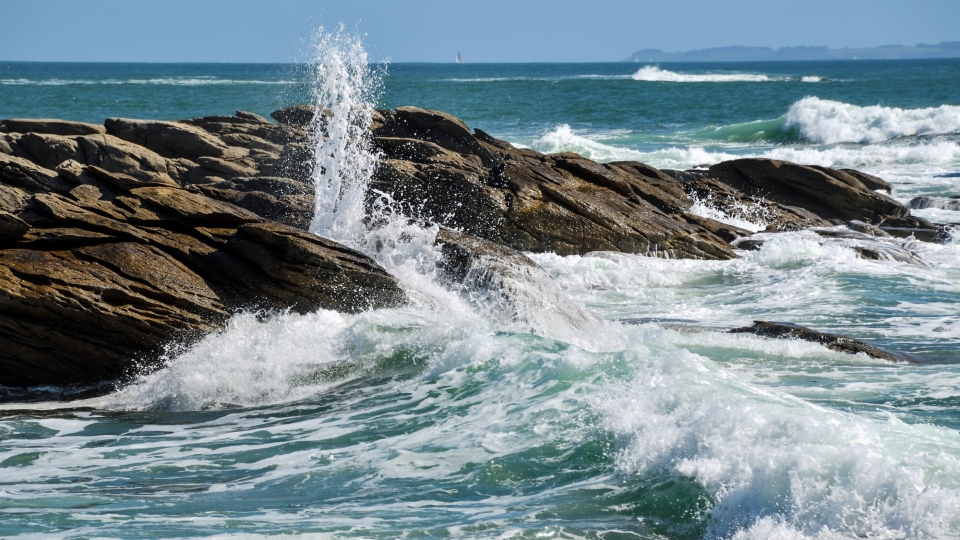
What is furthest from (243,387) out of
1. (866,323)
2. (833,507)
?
(866,323)

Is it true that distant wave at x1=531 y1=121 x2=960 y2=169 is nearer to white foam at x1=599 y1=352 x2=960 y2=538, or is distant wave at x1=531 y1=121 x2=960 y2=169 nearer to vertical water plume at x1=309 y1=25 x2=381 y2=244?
vertical water plume at x1=309 y1=25 x2=381 y2=244

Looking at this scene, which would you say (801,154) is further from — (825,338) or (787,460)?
(787,460)

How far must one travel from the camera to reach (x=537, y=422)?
7199 millimetres

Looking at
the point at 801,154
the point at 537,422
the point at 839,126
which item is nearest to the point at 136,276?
the point at 537,422

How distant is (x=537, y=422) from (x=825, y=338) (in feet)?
13.7

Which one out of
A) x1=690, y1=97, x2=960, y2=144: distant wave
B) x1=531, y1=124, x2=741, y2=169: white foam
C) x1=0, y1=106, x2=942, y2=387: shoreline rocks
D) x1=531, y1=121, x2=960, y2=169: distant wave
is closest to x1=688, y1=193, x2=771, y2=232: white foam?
x1=0, y1=106, x2=942, y2=387: shoreline rocks

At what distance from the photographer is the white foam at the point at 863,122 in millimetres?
38062

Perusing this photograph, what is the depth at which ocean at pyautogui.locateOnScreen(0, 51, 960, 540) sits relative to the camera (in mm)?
5523

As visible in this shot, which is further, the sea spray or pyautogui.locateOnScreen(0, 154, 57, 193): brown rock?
pyautogui.locateOnScreen(0, 154, 57, 193): brown rock

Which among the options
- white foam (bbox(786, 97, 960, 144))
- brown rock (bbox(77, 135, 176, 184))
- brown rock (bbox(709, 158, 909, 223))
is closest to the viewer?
brown rock (bbox(77, 135, 176, 184))

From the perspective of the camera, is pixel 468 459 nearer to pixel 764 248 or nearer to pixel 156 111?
pixel 764 248

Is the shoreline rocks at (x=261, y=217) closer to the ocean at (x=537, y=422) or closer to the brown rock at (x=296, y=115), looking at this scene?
the brown rock at (x=296, y=115)

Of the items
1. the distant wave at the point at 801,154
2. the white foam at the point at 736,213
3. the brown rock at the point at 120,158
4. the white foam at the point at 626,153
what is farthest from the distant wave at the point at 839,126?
the brown rock at the point at 120,158

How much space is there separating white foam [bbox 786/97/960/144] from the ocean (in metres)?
25.7
